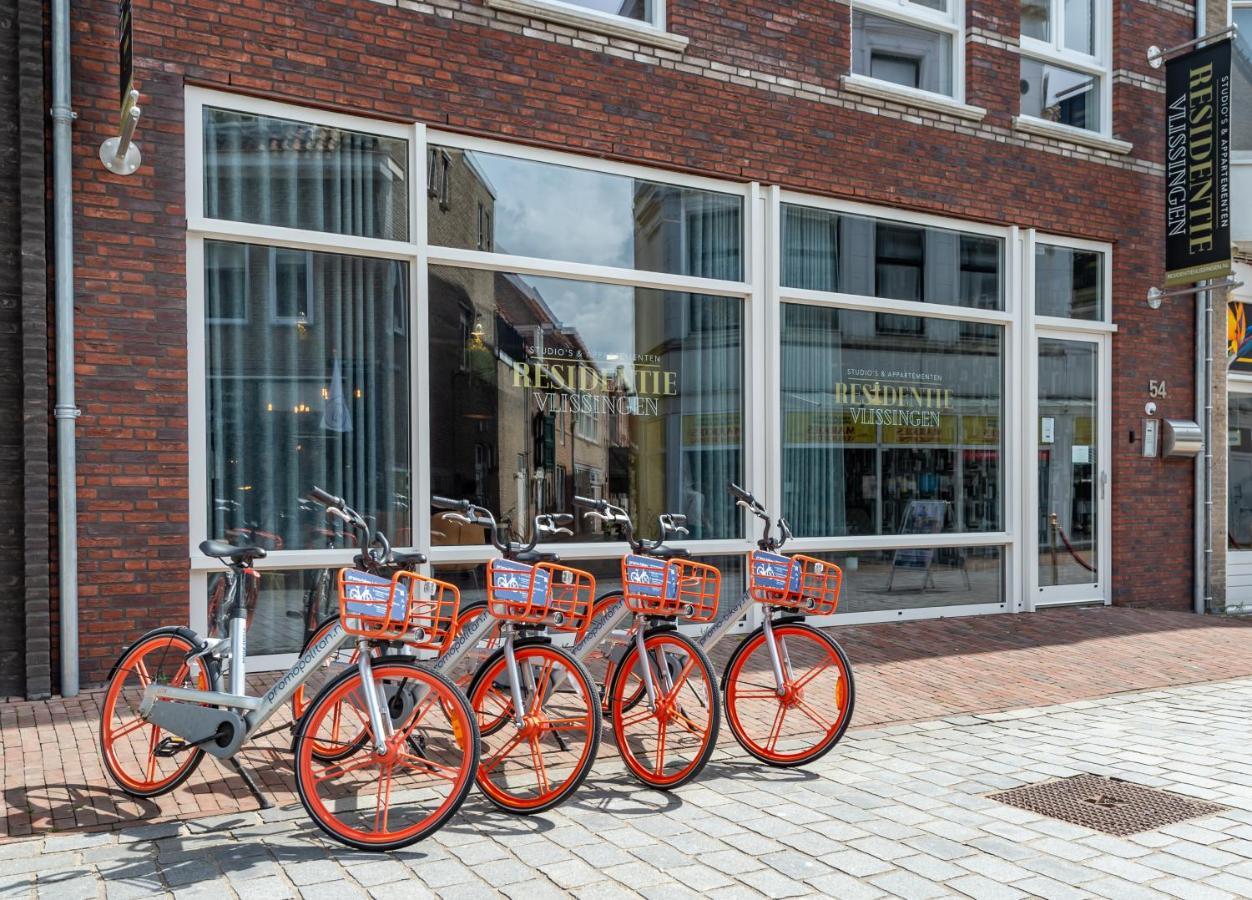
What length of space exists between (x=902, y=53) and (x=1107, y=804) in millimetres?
7158

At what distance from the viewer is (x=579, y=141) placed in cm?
787

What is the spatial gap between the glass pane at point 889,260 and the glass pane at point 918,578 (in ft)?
7.62

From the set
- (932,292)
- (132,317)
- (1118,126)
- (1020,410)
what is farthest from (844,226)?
(132,317)

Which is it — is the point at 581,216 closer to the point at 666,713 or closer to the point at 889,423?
the point at 889,423

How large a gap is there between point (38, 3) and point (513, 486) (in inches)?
163

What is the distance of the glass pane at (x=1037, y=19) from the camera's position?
10.4 m

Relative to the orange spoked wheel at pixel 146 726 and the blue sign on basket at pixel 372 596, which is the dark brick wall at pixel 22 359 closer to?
Answer: the orange spoked wheel at pixel 146 726

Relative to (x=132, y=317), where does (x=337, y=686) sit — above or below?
below

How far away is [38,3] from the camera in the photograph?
6008 millimetres

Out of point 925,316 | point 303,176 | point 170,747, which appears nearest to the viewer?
point 170,747

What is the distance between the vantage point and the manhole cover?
14.4ft

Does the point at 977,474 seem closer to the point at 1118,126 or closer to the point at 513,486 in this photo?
the point at 1118,126

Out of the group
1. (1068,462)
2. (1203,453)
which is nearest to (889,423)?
(1068,462)

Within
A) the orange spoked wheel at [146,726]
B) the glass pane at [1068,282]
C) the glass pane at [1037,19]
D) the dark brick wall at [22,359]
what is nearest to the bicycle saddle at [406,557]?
the orange spoked wheel at [146,726]
